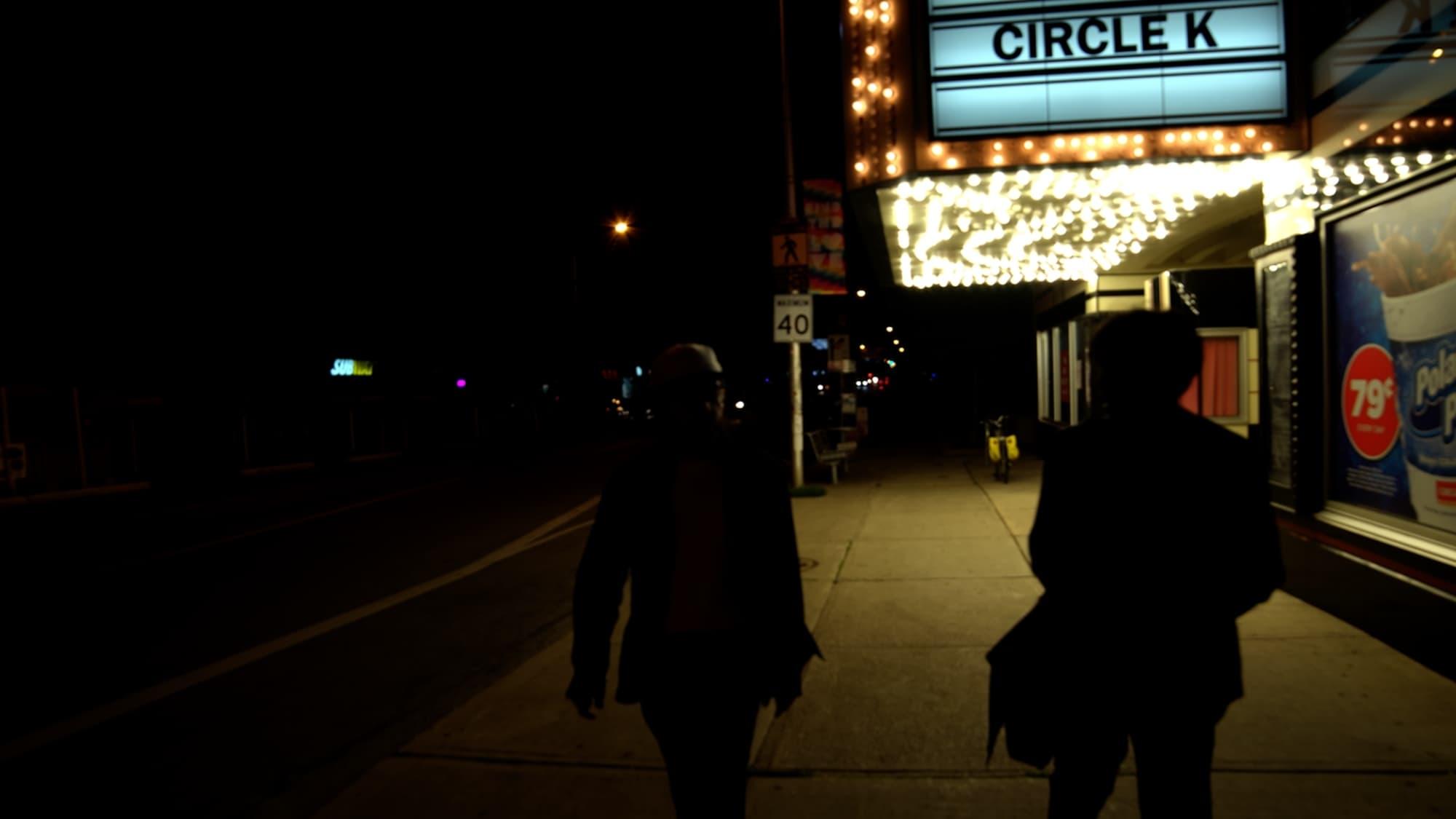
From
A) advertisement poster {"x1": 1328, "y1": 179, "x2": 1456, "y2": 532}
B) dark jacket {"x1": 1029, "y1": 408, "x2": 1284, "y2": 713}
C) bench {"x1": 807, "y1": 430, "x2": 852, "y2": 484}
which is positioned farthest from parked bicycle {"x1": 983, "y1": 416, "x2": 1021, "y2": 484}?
dark jacket {"x1": 1029, "y1": 408, "x2": 1284, "y2": 713}

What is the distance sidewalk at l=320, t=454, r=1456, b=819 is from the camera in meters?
3.69

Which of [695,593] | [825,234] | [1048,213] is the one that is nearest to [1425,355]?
[695,593]

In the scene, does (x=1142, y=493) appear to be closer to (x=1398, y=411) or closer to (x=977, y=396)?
(x=1398, y=411)

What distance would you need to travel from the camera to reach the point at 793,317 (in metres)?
13.8

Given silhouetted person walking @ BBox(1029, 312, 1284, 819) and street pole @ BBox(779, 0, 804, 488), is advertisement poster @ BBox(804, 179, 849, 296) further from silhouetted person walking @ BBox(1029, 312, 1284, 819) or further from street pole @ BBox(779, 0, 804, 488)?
silhouetted person walking @ BBox(1029, 312, 1284, 819)

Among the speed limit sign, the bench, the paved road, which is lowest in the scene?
the paved road

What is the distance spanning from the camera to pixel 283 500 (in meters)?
17.8

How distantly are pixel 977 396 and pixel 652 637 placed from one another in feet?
88.2

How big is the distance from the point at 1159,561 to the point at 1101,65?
5.89 metres

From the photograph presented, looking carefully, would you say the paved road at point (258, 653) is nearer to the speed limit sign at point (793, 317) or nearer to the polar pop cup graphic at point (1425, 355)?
the speed limit sign at point (793, 317)

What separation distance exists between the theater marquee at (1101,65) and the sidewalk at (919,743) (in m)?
3.79

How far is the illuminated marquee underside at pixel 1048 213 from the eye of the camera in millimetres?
8055

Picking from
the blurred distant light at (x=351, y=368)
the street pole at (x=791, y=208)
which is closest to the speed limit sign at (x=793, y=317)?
the street pole at (x=791, y=208)

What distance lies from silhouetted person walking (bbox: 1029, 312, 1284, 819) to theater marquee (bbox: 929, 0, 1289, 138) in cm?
545
